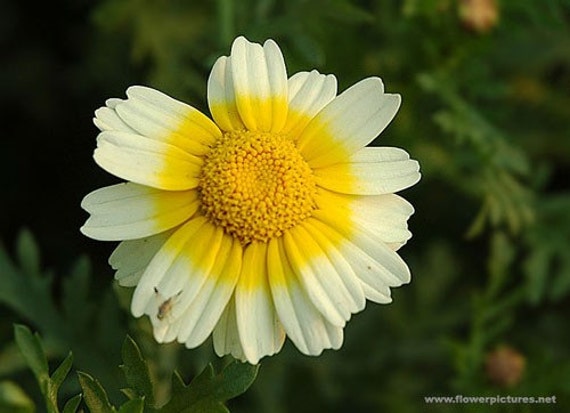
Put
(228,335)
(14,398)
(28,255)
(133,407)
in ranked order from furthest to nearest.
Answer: (28,255)
(228,335)
(133,407)
(14,398)

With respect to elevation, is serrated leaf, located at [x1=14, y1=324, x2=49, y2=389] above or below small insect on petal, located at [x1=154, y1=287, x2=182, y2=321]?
below

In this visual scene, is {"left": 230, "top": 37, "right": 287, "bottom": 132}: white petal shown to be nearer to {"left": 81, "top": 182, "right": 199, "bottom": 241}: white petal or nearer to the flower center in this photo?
the flower center

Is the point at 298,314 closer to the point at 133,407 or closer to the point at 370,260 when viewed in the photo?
the point at 370,260

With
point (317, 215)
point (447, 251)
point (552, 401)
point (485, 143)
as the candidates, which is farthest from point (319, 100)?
point (447, 251)

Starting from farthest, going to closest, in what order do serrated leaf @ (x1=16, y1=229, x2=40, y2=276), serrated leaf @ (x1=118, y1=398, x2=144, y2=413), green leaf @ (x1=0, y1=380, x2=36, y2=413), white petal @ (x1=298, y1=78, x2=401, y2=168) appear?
serrated leaf @ (x1=16, y1=229, x2=40, y2=276) < white petal @ (x1=298, y1=78, x2=401, y2=168) < serrated leaf @ (x1=118, y1=398, x2=144, y2=413) < green leaf @ (x1=0, y1=380, x2=36, y2=413)

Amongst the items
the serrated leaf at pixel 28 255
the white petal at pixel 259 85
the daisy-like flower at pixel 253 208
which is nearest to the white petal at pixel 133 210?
the daisy-like flower at pixel 253 208

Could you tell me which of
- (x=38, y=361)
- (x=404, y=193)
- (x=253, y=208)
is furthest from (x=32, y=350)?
(x=404, y=193)

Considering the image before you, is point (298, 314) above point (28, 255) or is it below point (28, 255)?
above

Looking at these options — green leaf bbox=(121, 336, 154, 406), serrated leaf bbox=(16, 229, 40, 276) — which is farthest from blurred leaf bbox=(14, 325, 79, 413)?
serrated leaf bbox=(16, 229, 40, 276)
